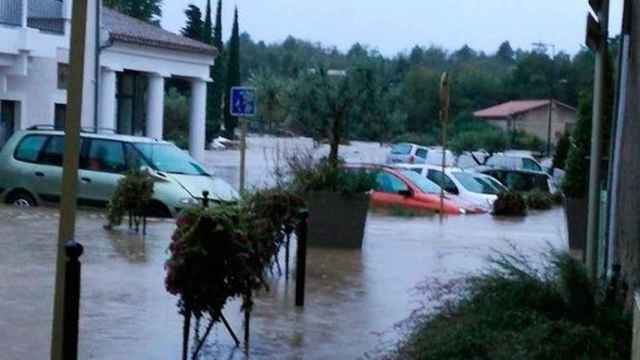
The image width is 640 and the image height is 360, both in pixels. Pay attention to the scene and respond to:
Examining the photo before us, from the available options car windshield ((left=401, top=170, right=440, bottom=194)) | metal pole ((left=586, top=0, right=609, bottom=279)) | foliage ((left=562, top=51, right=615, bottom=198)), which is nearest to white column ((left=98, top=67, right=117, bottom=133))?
car windshield ((left=401, top=170, right=440, bottom=194))

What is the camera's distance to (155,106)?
3894cm

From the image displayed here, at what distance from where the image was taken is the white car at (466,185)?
33969 millimetres

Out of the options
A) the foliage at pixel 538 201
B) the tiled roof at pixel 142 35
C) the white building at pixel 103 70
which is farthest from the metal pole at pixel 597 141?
the tiled roof at pixel 142 35

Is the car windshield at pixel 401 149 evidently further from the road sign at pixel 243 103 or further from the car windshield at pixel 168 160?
the road sign at pixel 243 103

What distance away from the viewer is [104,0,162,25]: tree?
76.2m

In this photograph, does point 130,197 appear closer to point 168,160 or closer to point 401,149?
point 168,160

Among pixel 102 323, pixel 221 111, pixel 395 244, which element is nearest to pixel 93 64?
pixel 395 244

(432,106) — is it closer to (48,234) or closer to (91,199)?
(91,199)

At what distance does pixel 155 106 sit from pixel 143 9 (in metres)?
40.8

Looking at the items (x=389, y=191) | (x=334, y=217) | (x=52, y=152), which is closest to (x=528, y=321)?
(x=334, y=217)

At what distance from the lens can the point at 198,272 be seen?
8289mm

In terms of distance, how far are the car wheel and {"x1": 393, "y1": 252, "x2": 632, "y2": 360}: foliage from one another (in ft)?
45.1

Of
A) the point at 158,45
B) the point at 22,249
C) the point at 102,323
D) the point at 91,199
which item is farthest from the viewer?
the point at 158,45

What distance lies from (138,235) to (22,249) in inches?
101
